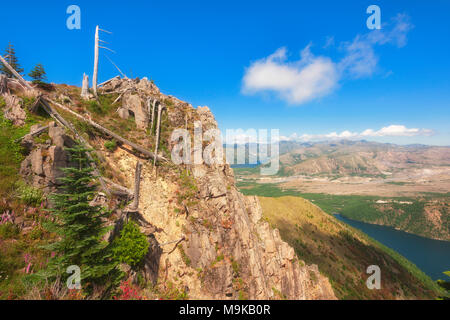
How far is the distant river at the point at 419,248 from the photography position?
9650 centimetres

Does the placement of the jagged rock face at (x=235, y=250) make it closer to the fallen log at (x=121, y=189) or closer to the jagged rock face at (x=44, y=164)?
the fallen log at (x=121, y=189)

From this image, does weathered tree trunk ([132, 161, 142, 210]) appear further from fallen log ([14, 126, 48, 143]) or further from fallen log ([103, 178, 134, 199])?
fallen log ([14, 126, 48, 143])

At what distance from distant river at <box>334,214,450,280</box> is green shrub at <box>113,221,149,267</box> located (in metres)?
148

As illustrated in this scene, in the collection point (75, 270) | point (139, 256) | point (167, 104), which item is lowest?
point (139, 256)

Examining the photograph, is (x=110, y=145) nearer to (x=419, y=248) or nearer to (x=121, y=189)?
(x=121, y=189)

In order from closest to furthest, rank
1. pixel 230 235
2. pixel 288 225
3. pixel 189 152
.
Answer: pixel 230 235, pixel 189 152, pixel 288 225

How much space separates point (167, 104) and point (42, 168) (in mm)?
17166

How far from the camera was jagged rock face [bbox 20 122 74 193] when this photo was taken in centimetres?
998

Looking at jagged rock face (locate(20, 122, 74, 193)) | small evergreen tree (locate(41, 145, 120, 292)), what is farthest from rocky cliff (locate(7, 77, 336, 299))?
small evergreen tree (locate(41, 145, 120, 292))

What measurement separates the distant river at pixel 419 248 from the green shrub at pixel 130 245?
485 feet

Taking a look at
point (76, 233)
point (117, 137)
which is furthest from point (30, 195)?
point (117, 137)

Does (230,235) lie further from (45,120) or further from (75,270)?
(45,120)

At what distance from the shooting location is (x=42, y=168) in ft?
33.4
